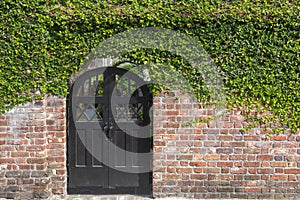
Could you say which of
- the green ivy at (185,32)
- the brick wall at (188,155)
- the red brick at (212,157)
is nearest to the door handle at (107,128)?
the brick wall at (188,155)

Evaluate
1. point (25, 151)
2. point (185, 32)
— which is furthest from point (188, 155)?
point (25, 151)

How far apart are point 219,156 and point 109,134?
1648 millimetres

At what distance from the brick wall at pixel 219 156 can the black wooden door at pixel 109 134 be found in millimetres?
383

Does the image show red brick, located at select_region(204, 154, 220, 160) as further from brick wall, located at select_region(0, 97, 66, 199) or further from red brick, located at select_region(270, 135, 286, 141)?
brick wall, located at select_region(0, 97, 66, 199)

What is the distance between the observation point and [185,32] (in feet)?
17.2

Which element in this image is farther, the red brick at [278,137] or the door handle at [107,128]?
the door handle at [107,128]

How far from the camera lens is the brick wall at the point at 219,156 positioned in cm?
536

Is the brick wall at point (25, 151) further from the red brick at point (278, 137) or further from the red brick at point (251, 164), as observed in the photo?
the red brick at point (278, 137)

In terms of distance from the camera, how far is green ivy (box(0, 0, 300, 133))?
5.19 meters

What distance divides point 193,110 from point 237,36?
119 cm

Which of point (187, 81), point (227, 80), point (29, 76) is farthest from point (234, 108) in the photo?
point (29, 76)

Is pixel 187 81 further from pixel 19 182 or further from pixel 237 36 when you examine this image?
pixel 19 182

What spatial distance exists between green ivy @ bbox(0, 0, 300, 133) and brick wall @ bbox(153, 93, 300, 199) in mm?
295

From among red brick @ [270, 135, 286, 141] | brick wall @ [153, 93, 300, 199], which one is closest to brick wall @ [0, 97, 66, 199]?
brick wall @ [153, 93, 300, 199]
